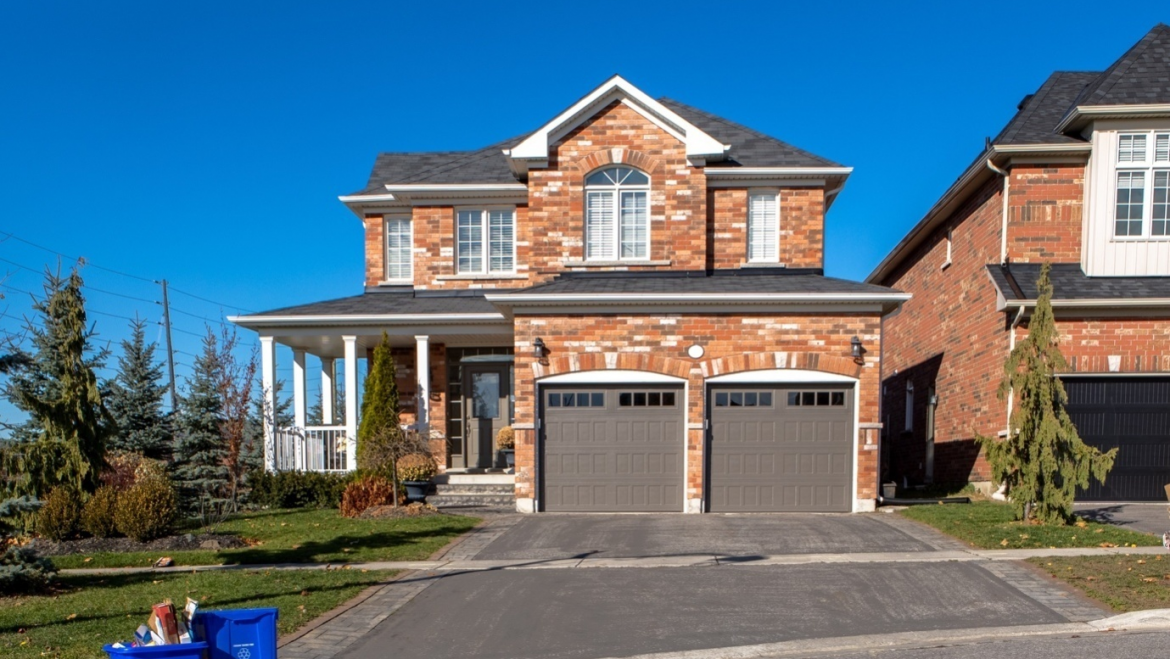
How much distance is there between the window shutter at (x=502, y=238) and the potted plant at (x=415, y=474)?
5119 mm

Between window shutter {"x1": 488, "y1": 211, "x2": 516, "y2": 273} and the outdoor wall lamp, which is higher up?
window shutter {"x1": 488, "y1": 211, "x2": 516, "y2": 273}

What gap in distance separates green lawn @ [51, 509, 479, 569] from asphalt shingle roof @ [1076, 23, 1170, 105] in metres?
14.1

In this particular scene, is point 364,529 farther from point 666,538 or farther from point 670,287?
point 670,287

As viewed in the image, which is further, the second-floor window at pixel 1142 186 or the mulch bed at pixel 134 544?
the second-floor window at pixel 1142 186

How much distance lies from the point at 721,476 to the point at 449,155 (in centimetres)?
1145

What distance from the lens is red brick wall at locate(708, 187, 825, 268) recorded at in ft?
57.0

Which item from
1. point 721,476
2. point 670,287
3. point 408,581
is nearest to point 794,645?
point 408,581

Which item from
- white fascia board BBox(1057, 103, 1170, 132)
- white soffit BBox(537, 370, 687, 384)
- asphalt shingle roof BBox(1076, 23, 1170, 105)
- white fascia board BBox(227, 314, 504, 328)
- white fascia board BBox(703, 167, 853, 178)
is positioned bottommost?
white soffit BBox(537, 370, 687, 384)

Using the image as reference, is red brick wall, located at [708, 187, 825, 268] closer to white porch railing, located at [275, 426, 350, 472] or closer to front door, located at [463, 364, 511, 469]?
front door, located at [463, 364, 511, 469]

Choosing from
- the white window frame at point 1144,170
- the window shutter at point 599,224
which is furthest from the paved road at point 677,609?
the white window frame at point 1144,170

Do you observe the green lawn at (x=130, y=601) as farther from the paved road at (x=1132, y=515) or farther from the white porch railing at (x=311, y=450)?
the paved road at (x=1132, y=515)

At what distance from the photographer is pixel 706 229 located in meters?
17.2

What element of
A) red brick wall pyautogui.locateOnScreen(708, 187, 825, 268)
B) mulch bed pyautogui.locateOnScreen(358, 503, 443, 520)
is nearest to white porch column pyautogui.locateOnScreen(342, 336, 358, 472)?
mulch bed pyautogui.locateOnScreen(358, 503, 443, 520)

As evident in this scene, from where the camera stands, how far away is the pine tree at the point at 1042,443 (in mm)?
11648
